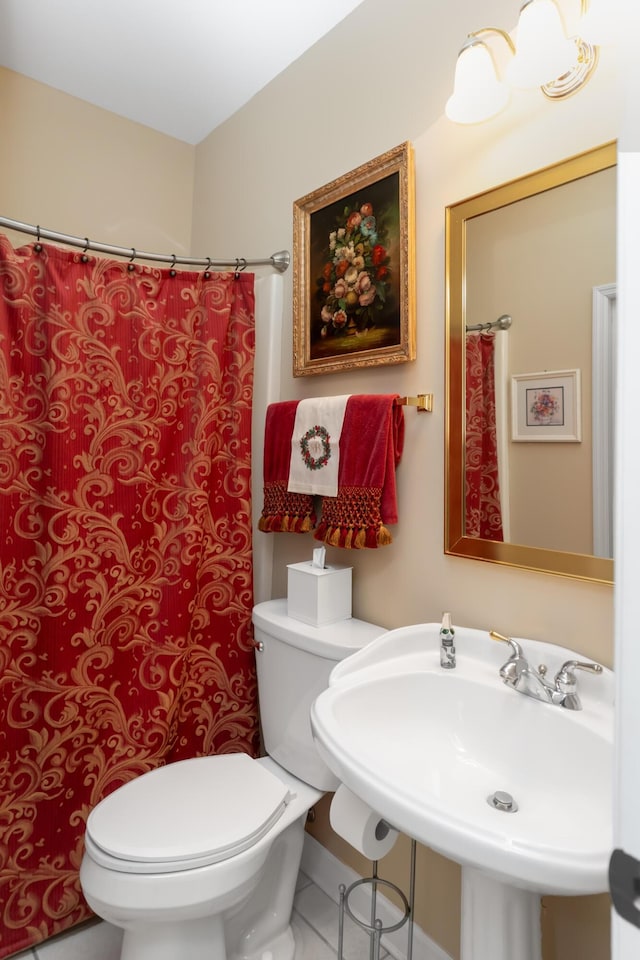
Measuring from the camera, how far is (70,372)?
1.45m

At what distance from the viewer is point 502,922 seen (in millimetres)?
839

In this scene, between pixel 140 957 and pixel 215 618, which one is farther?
pixel 215 618

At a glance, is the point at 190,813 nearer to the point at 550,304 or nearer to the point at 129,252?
the point at 550,304

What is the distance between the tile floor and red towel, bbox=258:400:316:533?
3.58 feet

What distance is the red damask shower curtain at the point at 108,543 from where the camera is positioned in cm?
138

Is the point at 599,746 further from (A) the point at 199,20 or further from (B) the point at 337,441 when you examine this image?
(A) the point at 199,20

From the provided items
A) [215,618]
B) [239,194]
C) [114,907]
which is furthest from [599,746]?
[239,194]

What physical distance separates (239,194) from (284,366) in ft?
2.42

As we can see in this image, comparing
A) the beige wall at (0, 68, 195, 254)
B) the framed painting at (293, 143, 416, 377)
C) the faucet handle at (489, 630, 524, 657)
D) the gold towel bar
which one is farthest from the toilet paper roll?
the beige wall at (0, 68, 195, 254)

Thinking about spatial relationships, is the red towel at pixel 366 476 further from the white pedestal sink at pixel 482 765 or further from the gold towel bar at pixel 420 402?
the white pedestal sink at pixel 482 765

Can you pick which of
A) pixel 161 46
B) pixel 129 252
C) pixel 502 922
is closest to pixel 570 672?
pixel 502 922

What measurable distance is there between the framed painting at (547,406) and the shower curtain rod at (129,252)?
971 mm

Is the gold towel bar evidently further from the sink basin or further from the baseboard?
the baseboard

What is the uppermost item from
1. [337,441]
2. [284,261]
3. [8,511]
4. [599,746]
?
[284,261]
